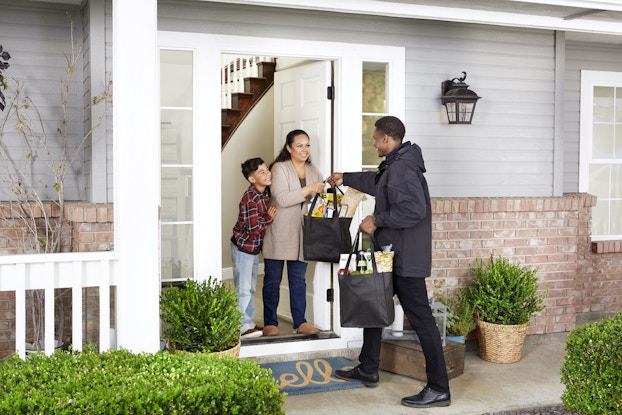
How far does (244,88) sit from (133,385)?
18.6 ft

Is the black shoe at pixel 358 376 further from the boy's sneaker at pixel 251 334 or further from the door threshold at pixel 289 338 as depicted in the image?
the boy's sneaker at pixel 251 334

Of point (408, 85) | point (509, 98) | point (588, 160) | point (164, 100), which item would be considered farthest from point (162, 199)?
point (588, 160)

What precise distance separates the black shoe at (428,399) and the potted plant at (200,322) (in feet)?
3.77

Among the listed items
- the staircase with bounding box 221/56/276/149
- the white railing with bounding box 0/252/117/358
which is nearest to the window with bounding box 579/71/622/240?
the staircase with bounding box 221/56/276/149

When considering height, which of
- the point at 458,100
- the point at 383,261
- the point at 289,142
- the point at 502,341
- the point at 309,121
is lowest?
the point at 502,341

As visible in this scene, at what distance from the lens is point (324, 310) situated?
6199 mm

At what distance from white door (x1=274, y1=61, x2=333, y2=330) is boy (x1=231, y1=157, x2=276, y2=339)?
0.48m

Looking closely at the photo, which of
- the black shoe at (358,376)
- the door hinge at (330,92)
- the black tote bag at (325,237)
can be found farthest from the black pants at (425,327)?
the door hinge at (330,92)

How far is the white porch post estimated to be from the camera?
12.8 feet

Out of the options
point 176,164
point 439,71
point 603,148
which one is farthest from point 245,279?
point 603,148

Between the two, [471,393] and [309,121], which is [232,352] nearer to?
[471,393]

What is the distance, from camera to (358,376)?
17.7 ft

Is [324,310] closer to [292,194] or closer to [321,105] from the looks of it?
[292,194]

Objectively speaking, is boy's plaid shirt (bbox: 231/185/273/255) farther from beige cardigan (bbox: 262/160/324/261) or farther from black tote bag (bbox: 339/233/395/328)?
black tote bag (bbox: 339/233/395/328)
